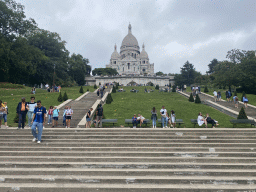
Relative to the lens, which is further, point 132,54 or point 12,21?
point 132,54

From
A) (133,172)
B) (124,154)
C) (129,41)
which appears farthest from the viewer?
(129,41)

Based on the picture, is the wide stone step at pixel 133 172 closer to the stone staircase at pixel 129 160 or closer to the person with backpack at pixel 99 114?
the stone staircase at pixel 129 160

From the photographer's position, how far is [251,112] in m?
16.8

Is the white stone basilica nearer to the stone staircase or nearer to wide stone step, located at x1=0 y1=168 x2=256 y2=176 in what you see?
the stone staircase

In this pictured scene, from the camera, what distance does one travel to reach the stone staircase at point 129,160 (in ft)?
19.5

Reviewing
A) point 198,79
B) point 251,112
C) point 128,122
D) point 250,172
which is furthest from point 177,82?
point 250,172

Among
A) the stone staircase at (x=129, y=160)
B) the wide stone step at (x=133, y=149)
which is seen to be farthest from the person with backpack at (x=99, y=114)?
the wide stone step at (x=133, y=149)

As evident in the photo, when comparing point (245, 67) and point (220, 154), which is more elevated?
point (245, 67)

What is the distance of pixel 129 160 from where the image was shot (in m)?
7.06

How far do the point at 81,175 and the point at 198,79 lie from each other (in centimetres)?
5268

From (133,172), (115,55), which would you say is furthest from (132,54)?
(133,172)

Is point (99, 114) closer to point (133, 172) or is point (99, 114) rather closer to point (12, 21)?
Result: point (133, 172)

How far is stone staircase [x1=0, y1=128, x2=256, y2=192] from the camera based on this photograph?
5949mm

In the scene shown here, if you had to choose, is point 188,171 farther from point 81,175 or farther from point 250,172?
point 81,175
